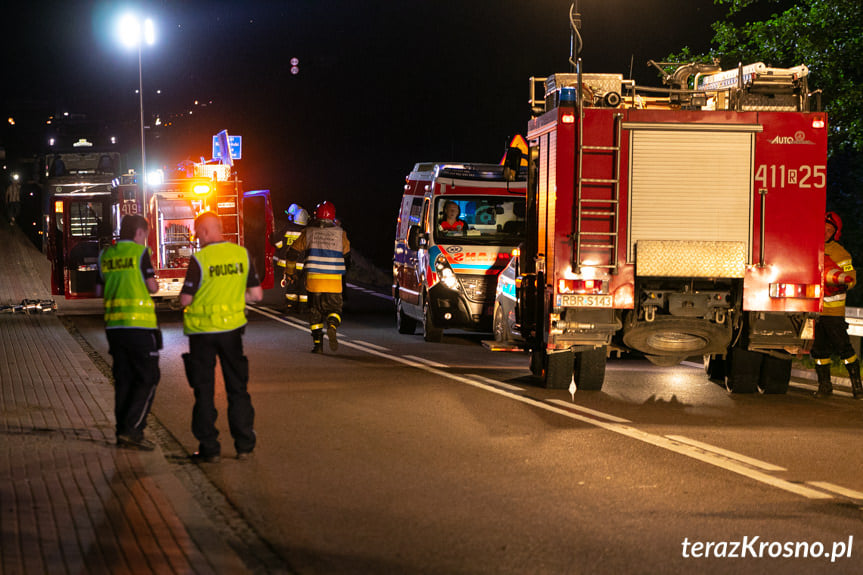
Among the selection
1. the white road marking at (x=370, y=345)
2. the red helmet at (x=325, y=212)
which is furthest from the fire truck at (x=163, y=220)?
the red helmet at (x=325, y=212)

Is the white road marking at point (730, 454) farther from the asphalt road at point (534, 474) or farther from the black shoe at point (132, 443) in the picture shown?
the black shoe at point (132, 443)

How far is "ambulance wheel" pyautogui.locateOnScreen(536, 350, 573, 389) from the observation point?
12.1 metres

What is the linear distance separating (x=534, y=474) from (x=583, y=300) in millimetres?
3645

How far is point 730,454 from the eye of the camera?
8.62 metres

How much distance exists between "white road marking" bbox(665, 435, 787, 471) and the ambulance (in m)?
7.66

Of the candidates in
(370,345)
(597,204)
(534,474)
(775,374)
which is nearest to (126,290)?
(534,474)

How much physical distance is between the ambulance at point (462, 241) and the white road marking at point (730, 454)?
766cm

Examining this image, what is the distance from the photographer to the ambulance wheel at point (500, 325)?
15023 mm

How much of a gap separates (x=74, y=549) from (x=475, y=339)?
1304 centimetres

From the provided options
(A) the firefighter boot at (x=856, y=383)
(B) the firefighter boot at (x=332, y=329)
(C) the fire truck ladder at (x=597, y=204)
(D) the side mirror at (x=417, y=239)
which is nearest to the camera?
(C) the fire truck ladder at (x=597, y=204)

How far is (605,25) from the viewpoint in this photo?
48719 millimetres

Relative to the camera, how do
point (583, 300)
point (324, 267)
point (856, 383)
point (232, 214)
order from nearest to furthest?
point (583, 300), point (856, 383), point (324, 267), point (232, 214)

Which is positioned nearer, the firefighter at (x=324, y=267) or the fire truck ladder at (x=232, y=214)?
the firefighter at (x=324, y=267)

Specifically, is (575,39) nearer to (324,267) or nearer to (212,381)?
(324,267)
